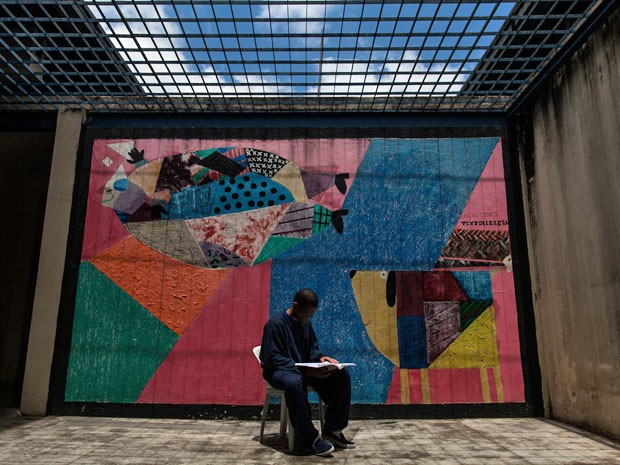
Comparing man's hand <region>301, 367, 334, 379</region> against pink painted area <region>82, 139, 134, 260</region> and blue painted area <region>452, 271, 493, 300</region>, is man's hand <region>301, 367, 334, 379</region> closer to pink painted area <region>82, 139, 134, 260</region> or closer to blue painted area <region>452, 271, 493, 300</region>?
blue painted area <region>452, 271, 493, 300</region>

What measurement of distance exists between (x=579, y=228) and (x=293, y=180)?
8.08ft

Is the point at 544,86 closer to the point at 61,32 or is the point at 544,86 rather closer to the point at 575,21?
the point at 575,21

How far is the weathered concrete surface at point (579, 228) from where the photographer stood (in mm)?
3168

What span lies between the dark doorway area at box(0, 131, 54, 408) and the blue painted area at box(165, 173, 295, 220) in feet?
6.64

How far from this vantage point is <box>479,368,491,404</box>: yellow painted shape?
400cm

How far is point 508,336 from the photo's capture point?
13.5 feet

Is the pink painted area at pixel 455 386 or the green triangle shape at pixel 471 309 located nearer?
the pink painted area at pixel 455 386

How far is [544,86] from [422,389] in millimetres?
2900

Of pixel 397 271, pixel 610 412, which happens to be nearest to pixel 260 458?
pixel 397 271

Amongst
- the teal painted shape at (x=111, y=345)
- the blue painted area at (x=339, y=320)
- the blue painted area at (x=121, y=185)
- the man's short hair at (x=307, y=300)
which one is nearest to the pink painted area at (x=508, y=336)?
the blue painted area at (x=339, y=320)

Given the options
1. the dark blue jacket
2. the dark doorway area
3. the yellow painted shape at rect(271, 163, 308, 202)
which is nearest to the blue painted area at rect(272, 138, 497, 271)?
the yellow painted shape at rect(271, 163, 308, 202)

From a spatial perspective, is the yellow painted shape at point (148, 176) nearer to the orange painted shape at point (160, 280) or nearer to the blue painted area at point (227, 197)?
the blue painted area at point (227, 197)

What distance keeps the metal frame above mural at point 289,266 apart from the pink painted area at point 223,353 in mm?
13

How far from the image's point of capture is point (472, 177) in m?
4.43
